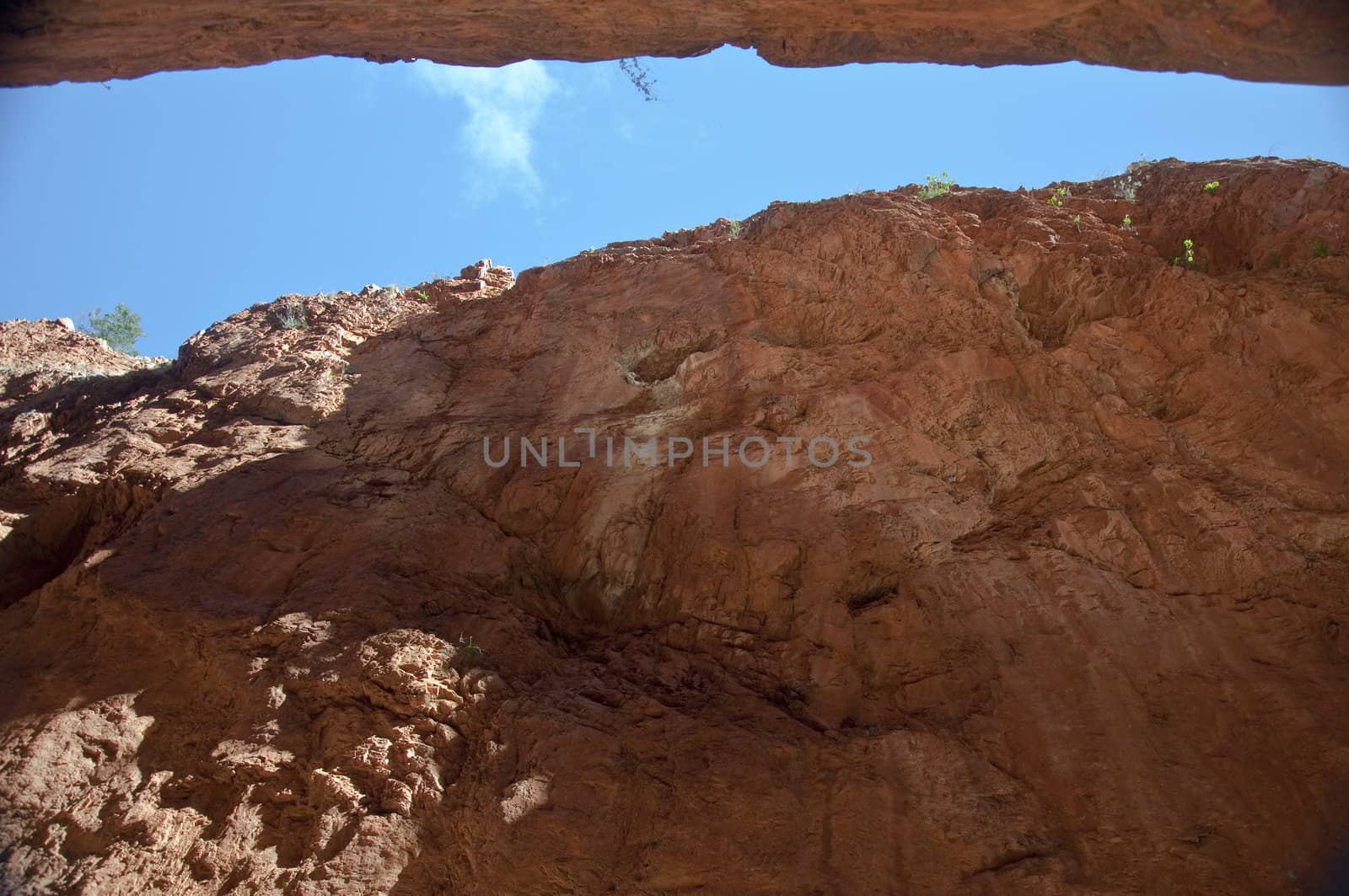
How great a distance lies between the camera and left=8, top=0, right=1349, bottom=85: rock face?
16.1 ft

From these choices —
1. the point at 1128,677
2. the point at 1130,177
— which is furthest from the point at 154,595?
the point at 1130,177

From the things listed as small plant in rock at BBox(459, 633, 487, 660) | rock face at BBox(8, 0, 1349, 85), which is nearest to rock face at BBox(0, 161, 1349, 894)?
small plant in rock at BBox(459, 633, 487, 660)

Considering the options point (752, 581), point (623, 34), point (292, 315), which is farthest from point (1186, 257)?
point (292, 315)

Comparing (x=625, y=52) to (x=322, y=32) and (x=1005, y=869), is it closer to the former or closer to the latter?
(x=322, y=32)

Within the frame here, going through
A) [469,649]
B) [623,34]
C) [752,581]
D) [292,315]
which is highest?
[292,315]

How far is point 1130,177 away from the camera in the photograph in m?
8.19

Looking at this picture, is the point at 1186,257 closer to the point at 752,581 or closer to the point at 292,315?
the point at 752,581

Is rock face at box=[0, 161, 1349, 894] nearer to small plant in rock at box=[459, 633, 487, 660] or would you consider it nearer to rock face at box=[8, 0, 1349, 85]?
small plant in rock at box=[459, 633, 487, 660]

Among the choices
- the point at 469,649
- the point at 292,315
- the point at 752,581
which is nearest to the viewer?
the point at 469,649

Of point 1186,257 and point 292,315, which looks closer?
point 1186,257

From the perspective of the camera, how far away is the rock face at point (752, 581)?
4.59 metres

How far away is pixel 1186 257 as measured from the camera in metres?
7.07

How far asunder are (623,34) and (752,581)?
3.49 metres

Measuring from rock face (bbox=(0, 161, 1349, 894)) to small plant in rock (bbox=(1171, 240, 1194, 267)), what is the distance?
0.33 ft
